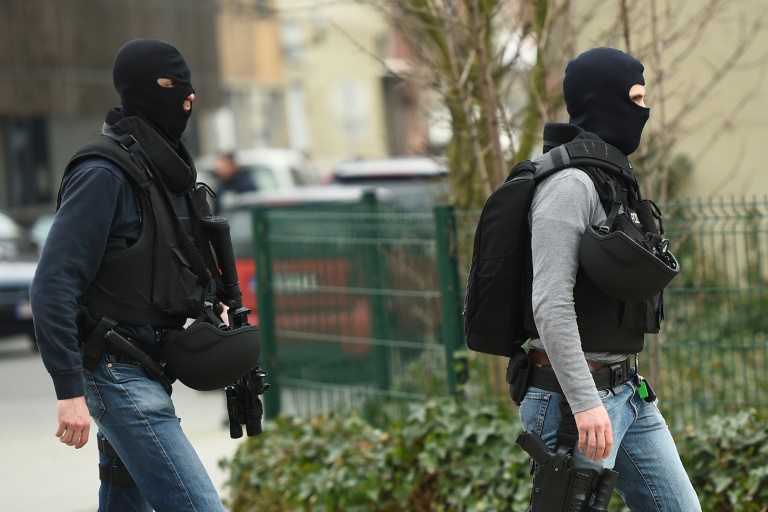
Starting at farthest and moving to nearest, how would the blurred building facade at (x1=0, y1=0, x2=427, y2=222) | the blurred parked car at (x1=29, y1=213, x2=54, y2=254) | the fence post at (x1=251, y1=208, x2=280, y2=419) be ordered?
the blurred building facade at (x1=0, y1=0, x2=427, y2=222), the blurred parked car at (x1=29, y1=213, x2=54, y2=254), the fence post at (x1=251, y1=208, x2=280, y2=419)

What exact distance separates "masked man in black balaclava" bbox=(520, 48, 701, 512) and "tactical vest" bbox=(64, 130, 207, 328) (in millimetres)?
986

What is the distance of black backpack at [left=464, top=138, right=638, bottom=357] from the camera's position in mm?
3225

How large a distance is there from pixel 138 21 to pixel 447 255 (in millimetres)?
26189

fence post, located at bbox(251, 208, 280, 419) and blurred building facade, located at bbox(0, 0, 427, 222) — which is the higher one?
blurred building facade, located at bbox(0, 0, 427, 222)

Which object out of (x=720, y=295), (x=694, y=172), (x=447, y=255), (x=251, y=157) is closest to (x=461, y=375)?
(x=447, y=255)

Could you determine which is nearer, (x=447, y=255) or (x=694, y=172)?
(x=447, y=255)

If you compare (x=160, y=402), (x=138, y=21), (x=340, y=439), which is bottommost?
(x=340, y=439)

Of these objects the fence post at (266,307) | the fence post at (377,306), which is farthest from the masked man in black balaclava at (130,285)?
the fence post at (266,307)

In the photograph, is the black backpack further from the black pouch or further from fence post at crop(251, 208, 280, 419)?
fence post at crop(251, 208, 280, 419)

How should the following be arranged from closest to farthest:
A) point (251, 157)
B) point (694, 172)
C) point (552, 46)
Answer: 1. point (552, 46)
2. point (694, 172)
3. point (251, 157)

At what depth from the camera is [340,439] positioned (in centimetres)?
606

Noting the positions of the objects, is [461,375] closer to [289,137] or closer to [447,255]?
[447,255]

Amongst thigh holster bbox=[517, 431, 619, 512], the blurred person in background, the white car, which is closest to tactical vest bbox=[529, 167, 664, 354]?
thigh holster bbox=[517, 431, 619, 512]

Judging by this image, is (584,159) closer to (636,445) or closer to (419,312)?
(636,445)
